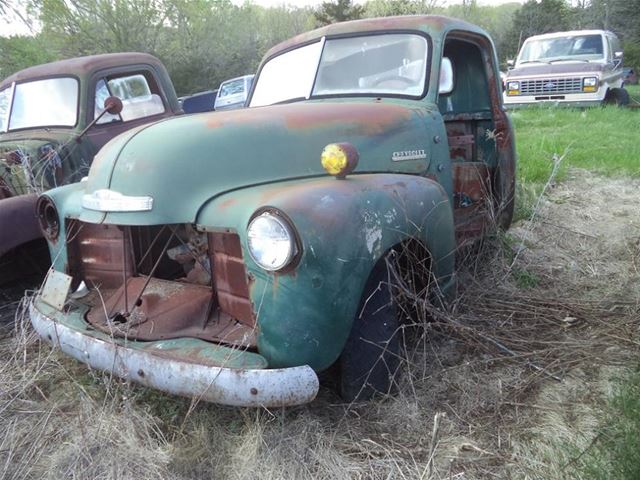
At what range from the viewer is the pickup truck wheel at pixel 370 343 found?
2.51 m

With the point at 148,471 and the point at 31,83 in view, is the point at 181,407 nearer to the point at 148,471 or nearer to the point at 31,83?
the point at 148,471

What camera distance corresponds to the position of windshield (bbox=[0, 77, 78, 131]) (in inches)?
219

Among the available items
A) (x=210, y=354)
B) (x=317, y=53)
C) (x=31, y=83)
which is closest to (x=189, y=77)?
(x=31, y=83)

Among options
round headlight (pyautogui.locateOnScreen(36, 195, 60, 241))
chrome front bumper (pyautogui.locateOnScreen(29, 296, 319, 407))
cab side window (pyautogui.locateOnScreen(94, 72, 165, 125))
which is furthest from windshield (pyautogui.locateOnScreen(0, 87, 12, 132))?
chrome front bumper (pyautogui.locateOnScreen(29, 296, 319, 407))

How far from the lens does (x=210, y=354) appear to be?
89.6 inches

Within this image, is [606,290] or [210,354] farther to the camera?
[606,290]

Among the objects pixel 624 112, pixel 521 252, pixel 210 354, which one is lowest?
pixel 624 112

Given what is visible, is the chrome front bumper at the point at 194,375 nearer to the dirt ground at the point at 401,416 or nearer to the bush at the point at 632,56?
the dirt ground at the point at 401,416

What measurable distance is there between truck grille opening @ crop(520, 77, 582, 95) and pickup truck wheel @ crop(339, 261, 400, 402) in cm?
1113

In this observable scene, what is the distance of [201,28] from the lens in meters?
25.6

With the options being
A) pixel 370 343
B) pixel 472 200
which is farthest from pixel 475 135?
pixel 370 343

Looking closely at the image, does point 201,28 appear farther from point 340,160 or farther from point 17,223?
point 340,160

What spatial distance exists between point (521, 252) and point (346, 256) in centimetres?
274

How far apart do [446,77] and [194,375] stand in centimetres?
313
